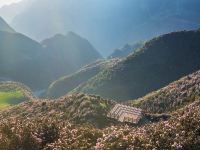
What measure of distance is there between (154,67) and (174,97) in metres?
98.2

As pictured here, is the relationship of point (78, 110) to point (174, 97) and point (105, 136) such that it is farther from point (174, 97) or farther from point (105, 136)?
point (105, 136)

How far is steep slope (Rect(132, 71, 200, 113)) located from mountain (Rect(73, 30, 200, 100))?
76.2 meters

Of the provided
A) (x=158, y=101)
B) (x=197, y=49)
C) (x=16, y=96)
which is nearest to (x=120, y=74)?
(x=197, y=49)

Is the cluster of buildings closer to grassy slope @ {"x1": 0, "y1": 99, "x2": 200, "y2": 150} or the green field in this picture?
grassy slope @ {"x1": 0, "y1": 99, "x2": 200, "y2": 150}

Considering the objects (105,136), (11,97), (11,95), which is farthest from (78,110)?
(11,95)

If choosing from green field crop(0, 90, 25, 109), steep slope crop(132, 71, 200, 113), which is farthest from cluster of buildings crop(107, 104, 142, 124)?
green field crop(0, 90, 25, 109)

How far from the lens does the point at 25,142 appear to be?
20266 millimetres

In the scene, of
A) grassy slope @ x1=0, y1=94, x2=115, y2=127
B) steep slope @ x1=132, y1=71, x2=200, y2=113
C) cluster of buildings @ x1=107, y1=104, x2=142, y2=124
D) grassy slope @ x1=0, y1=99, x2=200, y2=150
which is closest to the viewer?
grassy slope @ x1=0, y1=99, x2=200, y2=150

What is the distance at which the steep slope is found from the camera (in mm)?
51750

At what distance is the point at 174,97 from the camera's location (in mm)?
55000

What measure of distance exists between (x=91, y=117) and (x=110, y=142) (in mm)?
21740

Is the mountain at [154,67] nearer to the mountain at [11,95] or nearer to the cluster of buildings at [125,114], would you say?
the mountain at [11,95]

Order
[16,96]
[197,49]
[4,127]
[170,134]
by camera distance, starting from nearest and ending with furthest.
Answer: [170,134]
[4,127]
[16,96]
[197,49]

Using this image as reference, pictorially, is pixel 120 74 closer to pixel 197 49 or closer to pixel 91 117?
pixel 197 49
